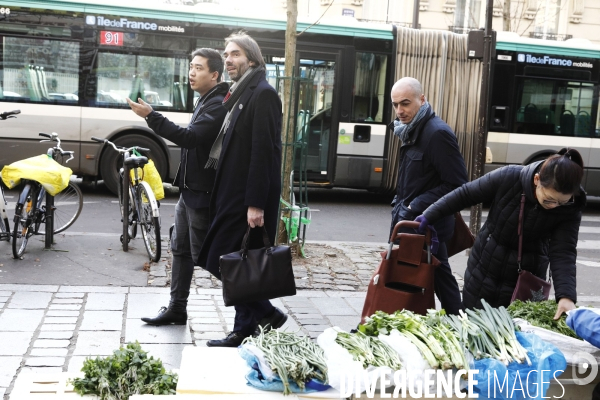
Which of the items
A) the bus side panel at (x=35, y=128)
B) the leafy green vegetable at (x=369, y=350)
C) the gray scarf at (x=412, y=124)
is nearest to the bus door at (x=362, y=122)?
the bus side panel at (x=35, y=128)

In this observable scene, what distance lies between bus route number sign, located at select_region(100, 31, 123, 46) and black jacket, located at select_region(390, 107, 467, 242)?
870 cm

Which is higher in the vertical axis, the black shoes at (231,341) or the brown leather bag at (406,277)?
the brown leather bag at (406,277)

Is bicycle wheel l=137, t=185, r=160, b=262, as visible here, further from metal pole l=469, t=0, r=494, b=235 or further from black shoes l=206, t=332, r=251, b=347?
metal pole l=469, t=0, r=494, b=235

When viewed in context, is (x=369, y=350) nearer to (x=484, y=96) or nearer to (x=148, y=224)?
(x=148, y=224)

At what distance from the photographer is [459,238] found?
5.26 metres

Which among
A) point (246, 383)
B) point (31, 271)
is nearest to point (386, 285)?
point (246, 383)

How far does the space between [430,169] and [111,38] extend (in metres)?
8.95

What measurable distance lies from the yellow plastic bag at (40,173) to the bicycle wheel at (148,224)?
80cm

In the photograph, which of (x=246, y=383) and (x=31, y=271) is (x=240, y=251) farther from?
(x=31, y=271)

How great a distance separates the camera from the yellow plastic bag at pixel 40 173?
7836 mm

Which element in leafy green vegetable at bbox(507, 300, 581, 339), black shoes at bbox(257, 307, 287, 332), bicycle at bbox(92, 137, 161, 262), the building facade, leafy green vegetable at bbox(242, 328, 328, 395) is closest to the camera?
leafy green vegetable at bbox(242, 328, 328, 395)

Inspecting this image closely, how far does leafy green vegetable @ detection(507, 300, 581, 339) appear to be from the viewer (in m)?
3.55

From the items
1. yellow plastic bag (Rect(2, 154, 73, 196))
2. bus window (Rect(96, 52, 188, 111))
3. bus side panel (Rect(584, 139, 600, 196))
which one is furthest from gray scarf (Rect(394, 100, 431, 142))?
bus side panel (Rect(584, 139, 600, 196))

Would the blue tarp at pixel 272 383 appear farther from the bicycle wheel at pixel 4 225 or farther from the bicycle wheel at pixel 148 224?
the bicycle wheel at pixel 4 225
